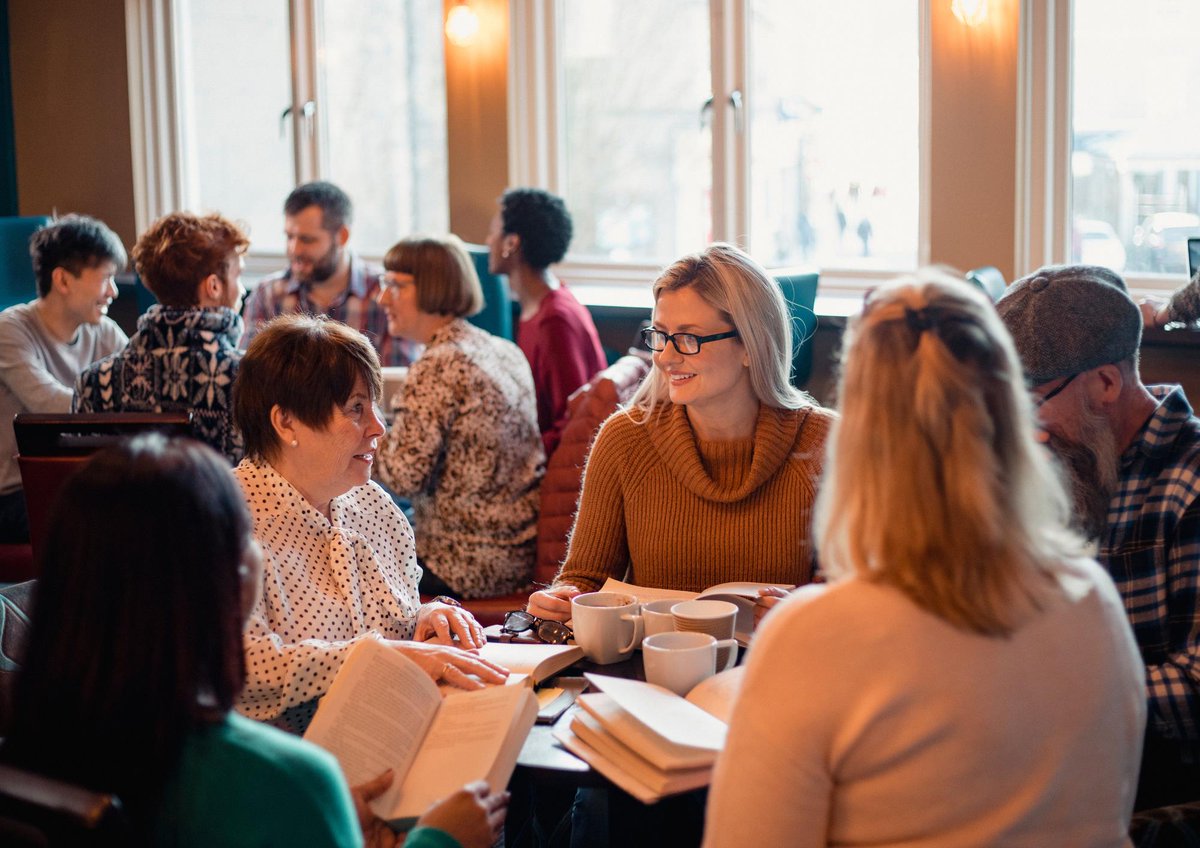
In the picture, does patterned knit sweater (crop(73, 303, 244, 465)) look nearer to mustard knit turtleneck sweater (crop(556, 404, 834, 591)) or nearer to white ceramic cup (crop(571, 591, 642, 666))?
mustard knit turtleneck sweater (crop(556, 404, 834, 591))

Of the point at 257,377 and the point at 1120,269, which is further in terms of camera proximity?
the point at 1120,269

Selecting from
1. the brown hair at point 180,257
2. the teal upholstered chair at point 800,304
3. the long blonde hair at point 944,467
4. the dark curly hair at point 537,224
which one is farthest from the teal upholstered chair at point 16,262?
the long blonde hair at point 944,467

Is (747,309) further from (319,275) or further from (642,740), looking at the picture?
(319,275)

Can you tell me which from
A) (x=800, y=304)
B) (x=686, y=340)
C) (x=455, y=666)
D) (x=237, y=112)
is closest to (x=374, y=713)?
(x=455, y=666)

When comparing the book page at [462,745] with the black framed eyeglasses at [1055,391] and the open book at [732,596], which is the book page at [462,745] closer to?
the open book at [732,596]

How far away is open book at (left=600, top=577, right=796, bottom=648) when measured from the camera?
182cm

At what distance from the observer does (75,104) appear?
6.22m

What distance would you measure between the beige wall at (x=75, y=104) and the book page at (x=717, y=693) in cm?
541

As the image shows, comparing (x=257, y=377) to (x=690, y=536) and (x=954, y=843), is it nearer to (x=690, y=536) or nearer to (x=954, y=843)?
(x=690, y=536)

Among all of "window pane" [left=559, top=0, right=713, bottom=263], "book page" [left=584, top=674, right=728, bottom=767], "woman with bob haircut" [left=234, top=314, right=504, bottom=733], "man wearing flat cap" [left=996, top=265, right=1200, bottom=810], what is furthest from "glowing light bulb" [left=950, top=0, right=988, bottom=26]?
"book page" [left=584, top=674, right=728, bottom=767]

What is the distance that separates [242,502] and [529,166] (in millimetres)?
4417

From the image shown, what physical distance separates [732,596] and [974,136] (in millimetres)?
3039

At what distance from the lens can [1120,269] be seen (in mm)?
4375

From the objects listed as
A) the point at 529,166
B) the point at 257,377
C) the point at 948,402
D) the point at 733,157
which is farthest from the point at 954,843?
the point at 529,166
